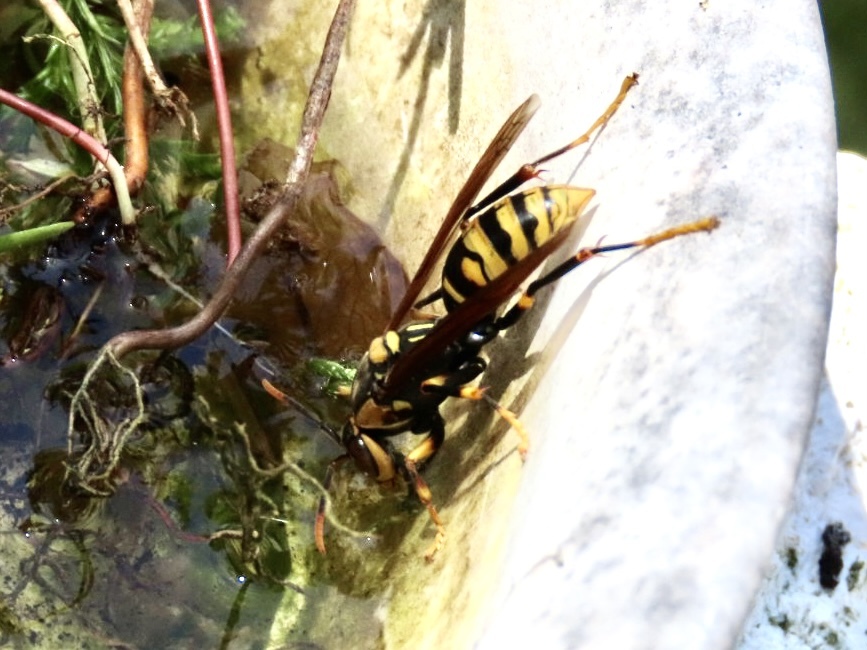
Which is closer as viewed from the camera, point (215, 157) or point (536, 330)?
point (536, 330)

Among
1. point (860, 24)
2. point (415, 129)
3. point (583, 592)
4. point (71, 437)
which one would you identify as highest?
point (860, 24)

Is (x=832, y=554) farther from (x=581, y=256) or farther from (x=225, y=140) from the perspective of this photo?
(x=225, y=140)

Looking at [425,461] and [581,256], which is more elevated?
[581,256]

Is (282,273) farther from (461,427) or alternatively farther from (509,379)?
(509,379)

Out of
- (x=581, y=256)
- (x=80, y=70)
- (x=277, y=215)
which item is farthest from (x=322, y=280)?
(x=581, y=256)

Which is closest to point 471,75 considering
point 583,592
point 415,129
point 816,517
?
point 415,129
